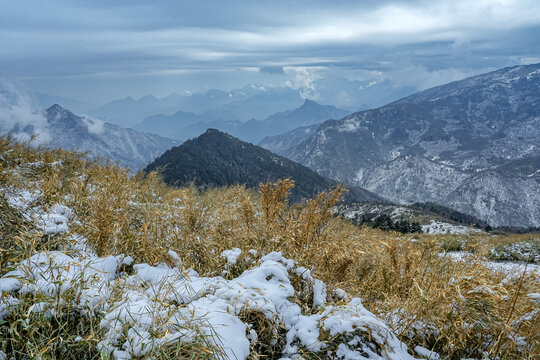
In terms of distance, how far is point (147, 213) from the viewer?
5020 mm

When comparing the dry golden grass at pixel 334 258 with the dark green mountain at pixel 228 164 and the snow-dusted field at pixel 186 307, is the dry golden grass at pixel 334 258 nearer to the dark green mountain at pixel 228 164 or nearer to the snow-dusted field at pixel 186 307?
the snow-dusted field at pixel 186 307

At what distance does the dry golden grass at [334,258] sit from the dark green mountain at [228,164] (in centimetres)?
12695

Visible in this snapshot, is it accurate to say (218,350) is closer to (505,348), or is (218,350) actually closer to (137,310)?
(137,310)

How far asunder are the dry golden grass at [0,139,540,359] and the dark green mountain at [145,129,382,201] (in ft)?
416

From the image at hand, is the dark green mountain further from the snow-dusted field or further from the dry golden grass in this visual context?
the snow-dusted field

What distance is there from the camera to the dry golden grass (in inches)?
117

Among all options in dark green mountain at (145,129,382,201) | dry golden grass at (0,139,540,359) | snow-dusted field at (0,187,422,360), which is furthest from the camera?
dark green mountain at (145,129,382,201)

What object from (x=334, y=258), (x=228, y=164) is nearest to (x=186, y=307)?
(x=334, y=258)

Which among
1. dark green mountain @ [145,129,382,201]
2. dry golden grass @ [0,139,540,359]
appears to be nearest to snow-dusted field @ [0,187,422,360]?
dry golden grass @ [0,139,540,359]

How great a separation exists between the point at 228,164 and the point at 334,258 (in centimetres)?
16687

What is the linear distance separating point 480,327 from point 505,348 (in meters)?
0.25

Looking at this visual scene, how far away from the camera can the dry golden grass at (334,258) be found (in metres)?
2.98

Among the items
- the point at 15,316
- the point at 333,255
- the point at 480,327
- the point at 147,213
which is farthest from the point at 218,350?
the point at 147,213

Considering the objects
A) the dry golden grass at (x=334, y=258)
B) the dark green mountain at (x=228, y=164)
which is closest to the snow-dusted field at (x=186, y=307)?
the dry golden grass at (x=334, y=258)
